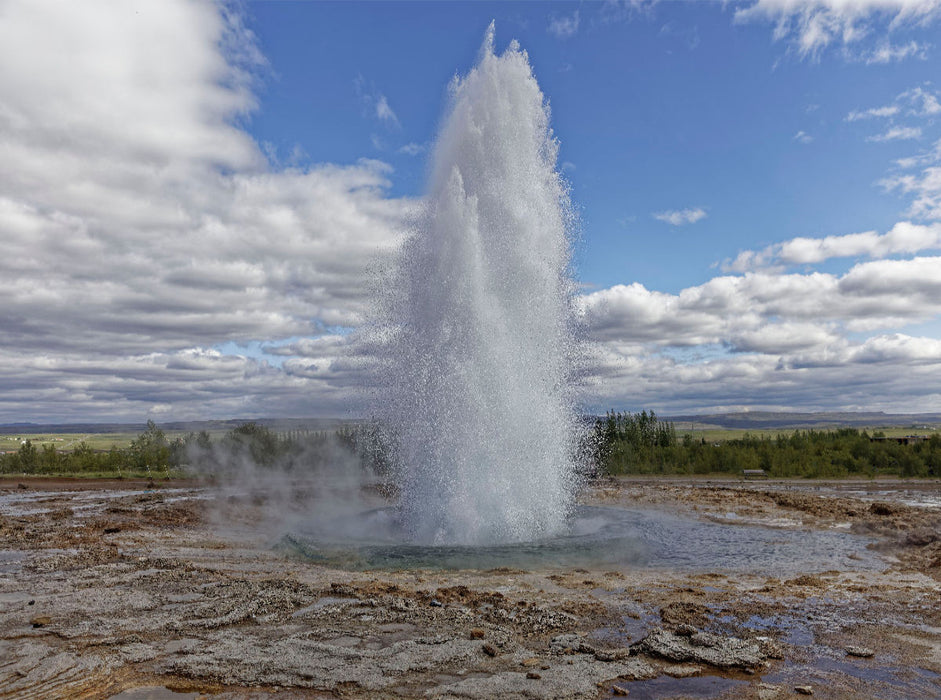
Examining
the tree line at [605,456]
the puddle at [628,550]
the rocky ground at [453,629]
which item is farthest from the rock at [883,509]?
the tree line at [605,456]

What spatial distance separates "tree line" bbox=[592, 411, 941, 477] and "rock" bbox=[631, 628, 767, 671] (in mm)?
29499

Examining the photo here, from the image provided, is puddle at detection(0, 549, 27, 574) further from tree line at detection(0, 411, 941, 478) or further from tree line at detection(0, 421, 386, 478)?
tree line at detection(0, 421, 386, 478)

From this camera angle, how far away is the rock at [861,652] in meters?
7.25

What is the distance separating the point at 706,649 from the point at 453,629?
313 centimetres

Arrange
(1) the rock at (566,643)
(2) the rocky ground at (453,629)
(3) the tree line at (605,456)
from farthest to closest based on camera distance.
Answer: (3) the tree line at (605,456) → (1) the rock at (566,643) → (2) the rocky ground at (453,629)

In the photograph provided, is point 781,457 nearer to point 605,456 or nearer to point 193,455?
point 605,456

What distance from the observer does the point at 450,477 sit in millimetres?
16078

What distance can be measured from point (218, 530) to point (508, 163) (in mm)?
14335

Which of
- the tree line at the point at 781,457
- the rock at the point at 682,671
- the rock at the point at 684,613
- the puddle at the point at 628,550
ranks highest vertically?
the tree line at the point at 781,457

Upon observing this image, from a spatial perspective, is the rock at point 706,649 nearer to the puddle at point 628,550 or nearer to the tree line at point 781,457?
the puddle at point 628,550

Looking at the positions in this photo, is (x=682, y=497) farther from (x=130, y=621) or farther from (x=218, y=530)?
(x=130, y=621)

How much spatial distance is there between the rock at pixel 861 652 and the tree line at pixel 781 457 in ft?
96.7

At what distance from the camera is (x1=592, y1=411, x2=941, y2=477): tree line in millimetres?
40019

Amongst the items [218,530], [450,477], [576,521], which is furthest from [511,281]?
[218,530]
